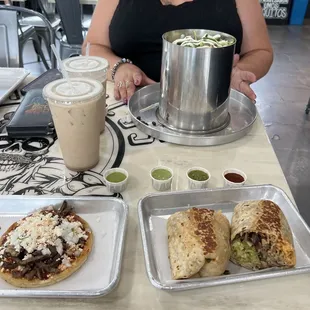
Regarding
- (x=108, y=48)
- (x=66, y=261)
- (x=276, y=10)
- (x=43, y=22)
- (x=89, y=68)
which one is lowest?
(x=276, y=10)

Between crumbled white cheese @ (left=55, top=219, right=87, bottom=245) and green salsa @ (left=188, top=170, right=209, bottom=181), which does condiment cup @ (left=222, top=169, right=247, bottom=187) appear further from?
crumbled white cheese @ (left=55, top=219, right=87, bottom=245)

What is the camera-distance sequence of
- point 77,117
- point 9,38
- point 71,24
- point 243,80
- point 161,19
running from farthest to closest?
point 71,24 < point 9,38 < point 161,19 < point 243,80 < point 77,117

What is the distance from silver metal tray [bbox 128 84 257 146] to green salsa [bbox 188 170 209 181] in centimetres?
17

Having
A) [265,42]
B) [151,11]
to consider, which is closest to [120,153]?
[151,11]

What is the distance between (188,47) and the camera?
0.98 m

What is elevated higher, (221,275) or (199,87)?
(199,87)

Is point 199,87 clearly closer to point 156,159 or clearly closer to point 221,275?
point 156,159

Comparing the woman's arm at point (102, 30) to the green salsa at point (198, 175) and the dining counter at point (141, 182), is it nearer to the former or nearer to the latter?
the dining counter at point (141, 182)

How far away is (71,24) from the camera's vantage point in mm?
2664

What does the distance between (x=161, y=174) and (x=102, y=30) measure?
3.26 ft

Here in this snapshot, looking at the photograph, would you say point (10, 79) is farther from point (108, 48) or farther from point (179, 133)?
point (179, 133)

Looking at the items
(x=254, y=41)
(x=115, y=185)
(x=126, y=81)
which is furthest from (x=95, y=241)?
(x=254, y=41)

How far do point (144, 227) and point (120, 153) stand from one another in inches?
13.7

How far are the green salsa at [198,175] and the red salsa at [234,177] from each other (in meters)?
0.06
